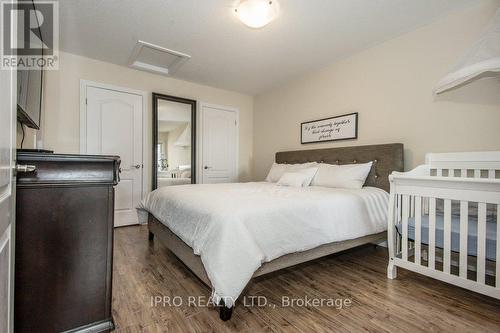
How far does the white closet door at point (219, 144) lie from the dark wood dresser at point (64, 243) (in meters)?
3.02

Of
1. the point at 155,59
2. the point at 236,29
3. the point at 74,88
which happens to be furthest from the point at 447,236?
the point at 74,88

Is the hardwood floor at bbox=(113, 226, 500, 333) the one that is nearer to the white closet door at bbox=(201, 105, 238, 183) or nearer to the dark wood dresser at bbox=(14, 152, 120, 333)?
the dark wood dresser at bbox=(14, 152, 120, 333)

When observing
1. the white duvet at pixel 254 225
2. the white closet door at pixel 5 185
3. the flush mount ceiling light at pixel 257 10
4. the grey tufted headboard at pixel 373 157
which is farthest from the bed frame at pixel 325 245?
the flush mount ceiling light at pixel 257 10

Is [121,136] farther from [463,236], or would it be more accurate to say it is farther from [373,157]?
[463,236]

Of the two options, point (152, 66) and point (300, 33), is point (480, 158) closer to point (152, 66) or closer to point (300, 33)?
point (300, 33)

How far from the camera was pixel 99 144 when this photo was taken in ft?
11.0

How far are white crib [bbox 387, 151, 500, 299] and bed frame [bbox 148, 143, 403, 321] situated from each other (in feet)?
1.05

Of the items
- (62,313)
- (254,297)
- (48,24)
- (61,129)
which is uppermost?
(48,24)

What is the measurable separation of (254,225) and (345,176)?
1555 mm

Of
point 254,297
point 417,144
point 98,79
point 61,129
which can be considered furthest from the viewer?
point 98,79

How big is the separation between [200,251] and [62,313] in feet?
2.31

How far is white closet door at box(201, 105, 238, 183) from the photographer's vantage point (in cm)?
428

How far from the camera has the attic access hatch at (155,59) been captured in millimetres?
2965

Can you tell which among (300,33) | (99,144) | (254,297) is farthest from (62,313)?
(300,33)
